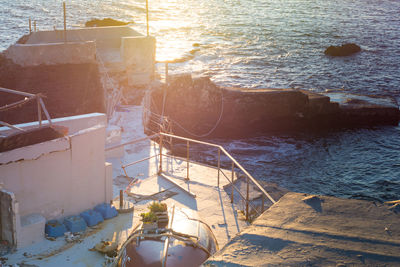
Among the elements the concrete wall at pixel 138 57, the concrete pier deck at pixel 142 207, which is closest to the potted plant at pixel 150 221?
the concrete pier deck at pixel 142 207

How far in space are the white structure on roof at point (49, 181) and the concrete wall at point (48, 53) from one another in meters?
13.1

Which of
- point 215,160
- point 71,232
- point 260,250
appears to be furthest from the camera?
point 215,160

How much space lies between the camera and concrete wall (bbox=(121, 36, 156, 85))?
28281 mm

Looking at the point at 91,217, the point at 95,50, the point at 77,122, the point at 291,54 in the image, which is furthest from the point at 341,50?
the point at 91,217

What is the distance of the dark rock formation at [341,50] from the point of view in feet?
223

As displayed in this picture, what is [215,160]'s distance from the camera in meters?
31.3

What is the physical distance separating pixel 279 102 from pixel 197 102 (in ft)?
23.6

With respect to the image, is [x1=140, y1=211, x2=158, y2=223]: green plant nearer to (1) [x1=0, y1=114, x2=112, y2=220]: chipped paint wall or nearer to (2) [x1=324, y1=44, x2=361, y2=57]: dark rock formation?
(1) [x1=0, y1=114, x2=112, y2=220]: chipped paint wall

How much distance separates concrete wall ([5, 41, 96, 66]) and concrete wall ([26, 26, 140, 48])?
6809 mm

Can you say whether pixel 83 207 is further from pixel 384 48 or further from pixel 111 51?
pixel 384 48

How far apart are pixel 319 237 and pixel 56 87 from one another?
23832 millimetres

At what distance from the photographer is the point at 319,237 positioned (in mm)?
4020

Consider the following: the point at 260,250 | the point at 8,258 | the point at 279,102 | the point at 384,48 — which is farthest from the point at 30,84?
the point at 384,48

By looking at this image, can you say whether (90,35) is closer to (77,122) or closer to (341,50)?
(77,122)
